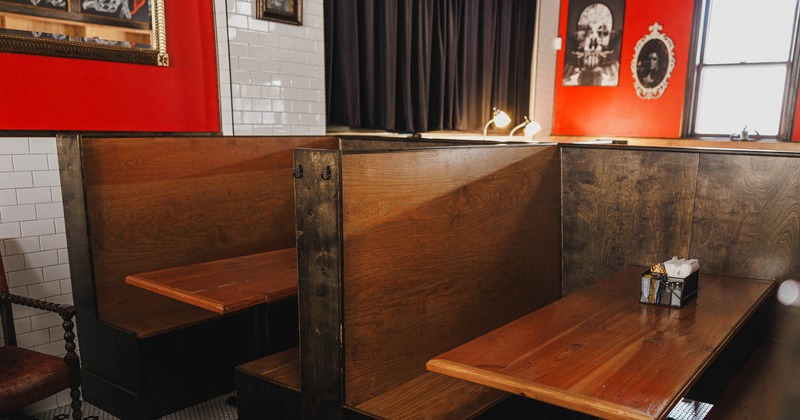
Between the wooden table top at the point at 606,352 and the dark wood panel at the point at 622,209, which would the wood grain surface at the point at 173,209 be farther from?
the wooden table top at the point at 606,352

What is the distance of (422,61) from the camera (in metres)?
5.48

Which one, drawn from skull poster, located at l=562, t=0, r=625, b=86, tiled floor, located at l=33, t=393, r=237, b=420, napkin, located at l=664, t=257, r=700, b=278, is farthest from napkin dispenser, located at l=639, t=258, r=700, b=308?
skull poster, located at l=562, t=0, r=625, b=86

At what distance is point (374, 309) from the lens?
2.00 meters

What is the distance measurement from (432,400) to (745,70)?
6.38 metres

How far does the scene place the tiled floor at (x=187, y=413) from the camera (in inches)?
122

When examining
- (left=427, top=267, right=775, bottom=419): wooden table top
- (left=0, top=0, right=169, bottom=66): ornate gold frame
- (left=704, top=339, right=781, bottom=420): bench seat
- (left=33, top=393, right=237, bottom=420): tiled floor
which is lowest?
(left=33, top=393, right=237, bottom=420): tiled floor

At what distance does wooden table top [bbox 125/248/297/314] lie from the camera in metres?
2.36

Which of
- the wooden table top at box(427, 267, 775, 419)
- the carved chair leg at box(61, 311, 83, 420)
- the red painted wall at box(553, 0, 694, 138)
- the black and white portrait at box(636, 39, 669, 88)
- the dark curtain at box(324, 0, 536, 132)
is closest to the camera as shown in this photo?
the wooden table top at box(427, 267, 775, 419)

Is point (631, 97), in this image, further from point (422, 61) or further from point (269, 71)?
point (269, 71)

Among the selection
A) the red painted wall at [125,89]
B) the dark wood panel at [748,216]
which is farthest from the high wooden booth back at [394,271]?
the red painted wall at [125,89]

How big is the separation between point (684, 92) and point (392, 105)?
3827 millimetres

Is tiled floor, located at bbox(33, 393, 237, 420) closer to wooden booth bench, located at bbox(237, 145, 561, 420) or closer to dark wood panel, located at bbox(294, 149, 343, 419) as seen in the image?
wooden booth bench, located at bbox(237, 145, 561, 420)

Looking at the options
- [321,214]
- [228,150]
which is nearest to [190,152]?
[228,150]

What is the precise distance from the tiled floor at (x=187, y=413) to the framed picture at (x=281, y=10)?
255cm
